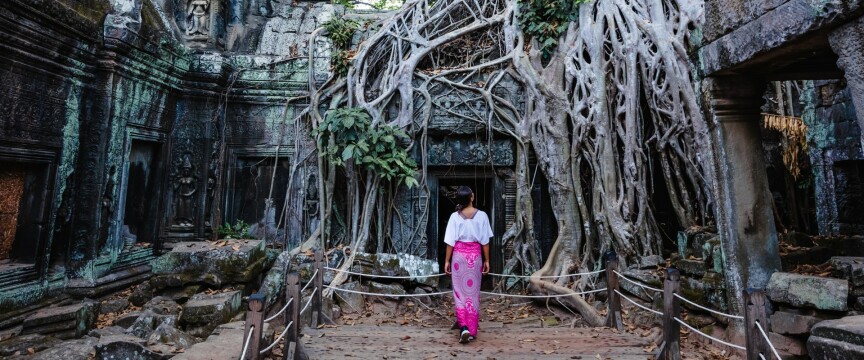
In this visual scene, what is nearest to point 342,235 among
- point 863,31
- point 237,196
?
point 237,196

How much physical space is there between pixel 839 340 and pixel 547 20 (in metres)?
4.92

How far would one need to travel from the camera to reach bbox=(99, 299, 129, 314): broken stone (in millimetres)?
4640

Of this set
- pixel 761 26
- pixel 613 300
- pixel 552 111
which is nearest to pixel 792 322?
pixel 613 300

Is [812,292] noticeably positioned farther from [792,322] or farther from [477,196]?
[477,196]

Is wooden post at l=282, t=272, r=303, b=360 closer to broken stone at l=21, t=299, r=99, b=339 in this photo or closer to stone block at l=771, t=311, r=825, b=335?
broken stone at l=21, t=299, r=99, b=339

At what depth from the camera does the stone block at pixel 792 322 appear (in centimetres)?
266

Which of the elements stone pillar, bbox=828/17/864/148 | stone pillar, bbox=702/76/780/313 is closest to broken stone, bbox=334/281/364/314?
stone pillar, bbox=702/76/780/313

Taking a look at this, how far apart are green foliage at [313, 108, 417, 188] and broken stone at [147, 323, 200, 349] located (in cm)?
240

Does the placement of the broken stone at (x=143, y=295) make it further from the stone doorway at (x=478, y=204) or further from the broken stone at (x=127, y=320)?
the stone doorway at (x=478, y=204)

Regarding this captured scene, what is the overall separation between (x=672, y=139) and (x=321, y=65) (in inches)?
179

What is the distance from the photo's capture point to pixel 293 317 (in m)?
2.95

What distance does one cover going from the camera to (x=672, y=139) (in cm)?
464

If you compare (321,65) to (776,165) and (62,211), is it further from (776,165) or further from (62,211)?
(776,165)

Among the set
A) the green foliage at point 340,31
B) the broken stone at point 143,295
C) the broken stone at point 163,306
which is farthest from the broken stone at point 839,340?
the green foliage at point 340,31
